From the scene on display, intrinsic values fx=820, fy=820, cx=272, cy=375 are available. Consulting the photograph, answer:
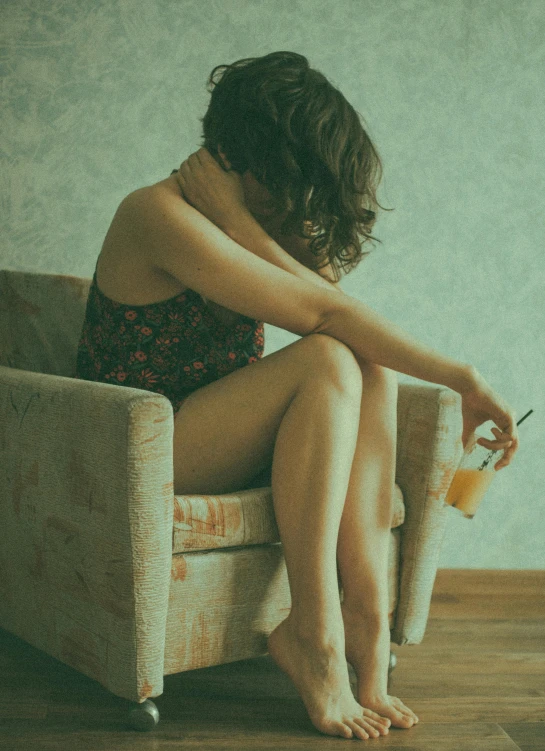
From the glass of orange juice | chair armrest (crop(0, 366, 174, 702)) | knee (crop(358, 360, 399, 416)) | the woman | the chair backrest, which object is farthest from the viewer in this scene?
the chair backrest

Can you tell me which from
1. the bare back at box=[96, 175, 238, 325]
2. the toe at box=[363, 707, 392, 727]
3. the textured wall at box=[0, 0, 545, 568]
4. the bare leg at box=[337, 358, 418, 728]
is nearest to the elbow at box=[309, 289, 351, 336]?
the bare leg at box=[337, 358, 418, 728]

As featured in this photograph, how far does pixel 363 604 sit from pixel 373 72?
4.37 feet

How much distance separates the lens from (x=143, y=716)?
1164mm

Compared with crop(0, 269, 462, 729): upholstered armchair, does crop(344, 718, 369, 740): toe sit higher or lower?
lower

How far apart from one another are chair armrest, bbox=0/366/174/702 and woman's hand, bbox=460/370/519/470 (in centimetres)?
49

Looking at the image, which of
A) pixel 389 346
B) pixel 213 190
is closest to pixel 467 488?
pixel 389 346

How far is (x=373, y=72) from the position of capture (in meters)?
2.01

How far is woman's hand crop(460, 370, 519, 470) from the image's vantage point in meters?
1.27

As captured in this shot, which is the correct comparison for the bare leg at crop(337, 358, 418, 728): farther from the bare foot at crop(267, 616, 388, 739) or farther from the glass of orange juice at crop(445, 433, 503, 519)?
the glass of orange juice at crop(445, 433, 503, 519)

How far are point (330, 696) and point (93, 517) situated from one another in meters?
0.42

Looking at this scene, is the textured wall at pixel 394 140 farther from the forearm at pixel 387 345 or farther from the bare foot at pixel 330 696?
the bare foot at pixel 330 696

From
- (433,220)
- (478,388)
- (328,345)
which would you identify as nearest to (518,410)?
(433,220)

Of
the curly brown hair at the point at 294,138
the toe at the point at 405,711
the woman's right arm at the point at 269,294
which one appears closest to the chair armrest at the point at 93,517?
the woman's right arm at the point at 269,294

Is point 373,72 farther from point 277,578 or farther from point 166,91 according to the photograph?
point 277,578
